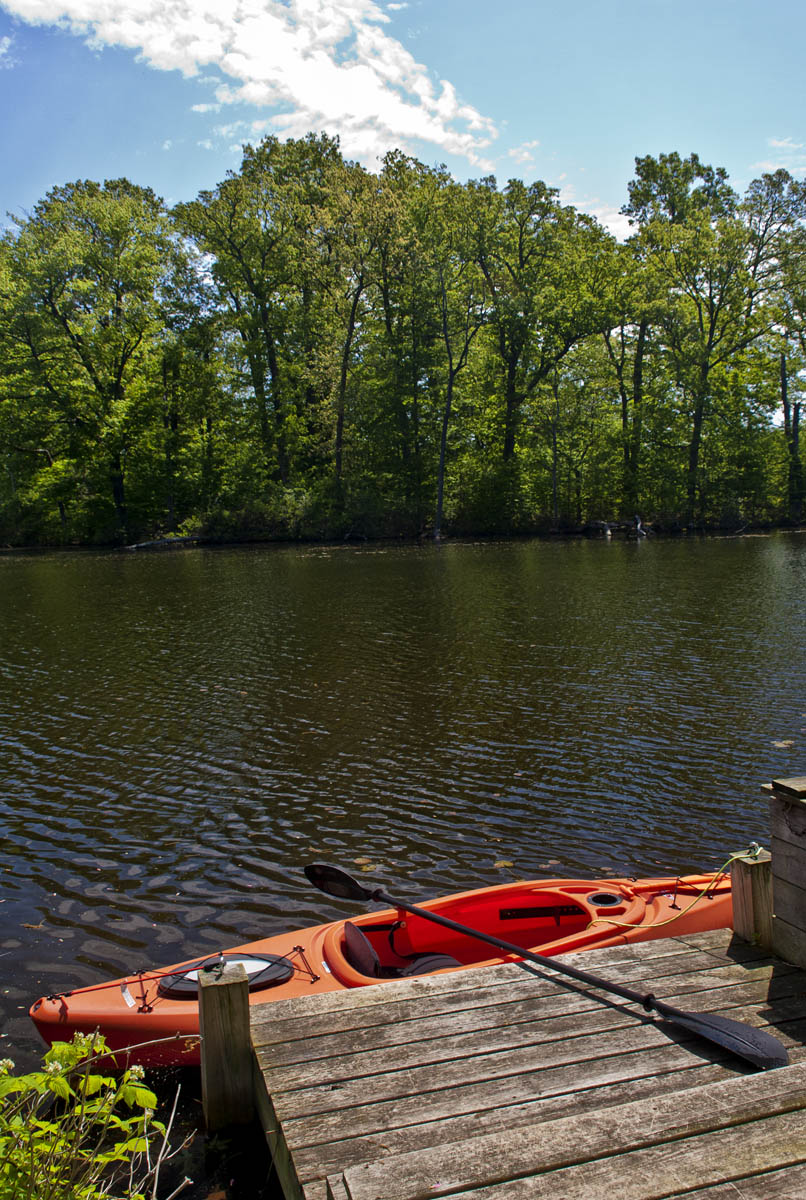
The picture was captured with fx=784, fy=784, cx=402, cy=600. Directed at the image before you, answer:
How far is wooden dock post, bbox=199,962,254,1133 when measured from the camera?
11.0 feet

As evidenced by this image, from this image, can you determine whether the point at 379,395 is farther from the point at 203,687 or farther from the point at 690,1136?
the point at 690,1136

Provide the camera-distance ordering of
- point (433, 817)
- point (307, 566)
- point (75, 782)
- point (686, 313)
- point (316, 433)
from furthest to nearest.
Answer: point (316, 433) → point (686, 313) → point (307, 566) → point (75, 782) → point (433, 817)

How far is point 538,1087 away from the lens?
119 inches

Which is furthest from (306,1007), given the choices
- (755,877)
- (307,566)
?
(307,566)

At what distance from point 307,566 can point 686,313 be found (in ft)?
86.8

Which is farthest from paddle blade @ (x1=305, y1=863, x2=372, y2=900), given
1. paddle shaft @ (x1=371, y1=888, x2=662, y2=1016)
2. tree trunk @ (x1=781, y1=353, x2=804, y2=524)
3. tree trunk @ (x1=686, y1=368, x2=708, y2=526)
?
tree trunk @ (x1=781, y1=353, x2=804, y2=524)

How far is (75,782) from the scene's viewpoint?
28.9ft

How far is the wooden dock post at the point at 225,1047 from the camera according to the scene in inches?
132

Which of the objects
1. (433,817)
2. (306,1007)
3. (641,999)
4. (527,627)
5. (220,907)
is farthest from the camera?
(527,627)

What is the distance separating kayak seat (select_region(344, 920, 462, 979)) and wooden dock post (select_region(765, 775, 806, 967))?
1795mm

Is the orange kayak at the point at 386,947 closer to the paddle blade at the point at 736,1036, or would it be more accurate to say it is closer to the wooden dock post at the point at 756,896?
the wooden dock post at the point at 756,896

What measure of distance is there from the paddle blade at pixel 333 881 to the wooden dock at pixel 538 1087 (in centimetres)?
71

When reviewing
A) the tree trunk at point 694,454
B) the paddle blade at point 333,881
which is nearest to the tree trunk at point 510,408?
the tree trunk at point 694,454

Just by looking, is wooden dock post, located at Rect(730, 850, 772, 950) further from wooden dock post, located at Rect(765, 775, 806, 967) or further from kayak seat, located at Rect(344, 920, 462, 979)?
kayak seat, located at Rect(344, 920, 462, 979)
